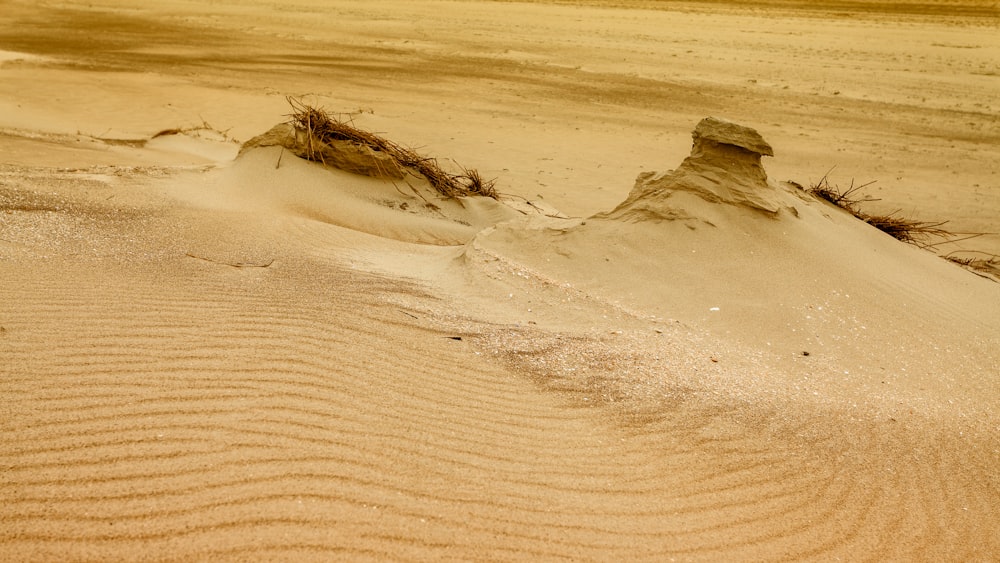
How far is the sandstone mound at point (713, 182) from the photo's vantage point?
4934 mm

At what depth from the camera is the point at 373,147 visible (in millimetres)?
6984

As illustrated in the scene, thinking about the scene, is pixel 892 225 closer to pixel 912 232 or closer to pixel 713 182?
pixel 912 232

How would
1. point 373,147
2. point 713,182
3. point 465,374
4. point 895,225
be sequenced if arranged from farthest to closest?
point 373,147
point 895,225
point 713,182
point 465,374

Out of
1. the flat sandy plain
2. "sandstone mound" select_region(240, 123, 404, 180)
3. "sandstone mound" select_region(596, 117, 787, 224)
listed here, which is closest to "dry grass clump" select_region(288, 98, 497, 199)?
"sandstone mound" select_region(240, 123, 404, 180)

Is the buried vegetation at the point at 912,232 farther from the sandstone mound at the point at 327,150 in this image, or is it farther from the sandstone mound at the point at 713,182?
the sandstone mound at the point at 327,150

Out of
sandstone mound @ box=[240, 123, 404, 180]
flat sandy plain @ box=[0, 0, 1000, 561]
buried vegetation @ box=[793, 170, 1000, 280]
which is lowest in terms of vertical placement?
flat sandy plain @ box=[0, 0, 1000, 561]

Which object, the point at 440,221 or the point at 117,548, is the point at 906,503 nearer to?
the point at 117,548

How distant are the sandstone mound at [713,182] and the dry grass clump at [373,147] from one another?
2369mm

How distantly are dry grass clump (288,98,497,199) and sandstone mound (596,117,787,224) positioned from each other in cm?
237

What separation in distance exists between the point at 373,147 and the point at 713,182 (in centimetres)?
325

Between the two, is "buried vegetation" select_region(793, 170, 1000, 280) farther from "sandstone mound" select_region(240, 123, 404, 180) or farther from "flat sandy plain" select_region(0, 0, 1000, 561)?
"sandstone mound" select_region(240, 123, 404, 180)

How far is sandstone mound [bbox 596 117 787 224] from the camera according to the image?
4.93 meters

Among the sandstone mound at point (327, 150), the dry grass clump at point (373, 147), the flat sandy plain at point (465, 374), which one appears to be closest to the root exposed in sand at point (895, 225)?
the flat sandy plain at point (465, 374)

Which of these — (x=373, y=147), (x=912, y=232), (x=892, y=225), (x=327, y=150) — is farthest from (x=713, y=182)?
(x=912, y=232)
